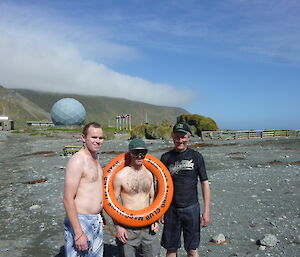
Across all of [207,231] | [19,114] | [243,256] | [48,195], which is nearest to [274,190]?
[207,231]

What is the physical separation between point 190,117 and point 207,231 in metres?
34.7

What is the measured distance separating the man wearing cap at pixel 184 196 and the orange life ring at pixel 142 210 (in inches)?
5.7

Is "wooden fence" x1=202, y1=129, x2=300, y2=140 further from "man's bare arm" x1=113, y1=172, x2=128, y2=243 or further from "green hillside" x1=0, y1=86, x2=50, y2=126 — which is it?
"green hillside" x1=0, y1=86, x2=50, y2=126

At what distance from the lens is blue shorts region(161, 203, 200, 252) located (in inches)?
171

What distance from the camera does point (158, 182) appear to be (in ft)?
14.2

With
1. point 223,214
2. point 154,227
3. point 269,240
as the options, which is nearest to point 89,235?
point 154,227

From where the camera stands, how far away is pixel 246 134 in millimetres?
35781

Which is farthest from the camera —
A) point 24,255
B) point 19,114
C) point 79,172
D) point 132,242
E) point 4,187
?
point 19,114

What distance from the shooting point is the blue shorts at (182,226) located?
435cm

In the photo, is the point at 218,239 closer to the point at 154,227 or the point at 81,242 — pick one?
the point at 154,227

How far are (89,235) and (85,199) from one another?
1.45ft

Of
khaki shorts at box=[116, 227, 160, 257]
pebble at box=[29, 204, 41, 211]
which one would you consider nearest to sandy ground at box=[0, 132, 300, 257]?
pebble at box=[29, 204, 41, 211]

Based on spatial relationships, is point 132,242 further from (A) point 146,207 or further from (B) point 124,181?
(B) point 124,181

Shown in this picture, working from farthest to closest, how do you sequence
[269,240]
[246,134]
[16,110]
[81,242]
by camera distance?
[16,110] → [246,134] → [269,240] → [81,242]
